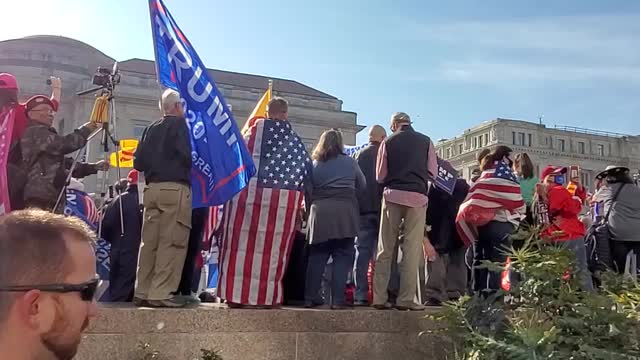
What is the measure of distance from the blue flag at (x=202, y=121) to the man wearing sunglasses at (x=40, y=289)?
455cm

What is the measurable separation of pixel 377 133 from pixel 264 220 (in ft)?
7.12

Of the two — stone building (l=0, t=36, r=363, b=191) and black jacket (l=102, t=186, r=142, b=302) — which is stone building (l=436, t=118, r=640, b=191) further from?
black jacket (l=102, t=186, r=142, b=302)

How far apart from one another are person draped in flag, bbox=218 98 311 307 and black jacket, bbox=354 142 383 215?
1.16m

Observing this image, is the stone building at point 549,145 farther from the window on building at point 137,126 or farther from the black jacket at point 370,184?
the black jacket at point 370,184

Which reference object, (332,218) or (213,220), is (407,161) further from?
(213,220)

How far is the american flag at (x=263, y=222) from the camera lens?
6.75 meters

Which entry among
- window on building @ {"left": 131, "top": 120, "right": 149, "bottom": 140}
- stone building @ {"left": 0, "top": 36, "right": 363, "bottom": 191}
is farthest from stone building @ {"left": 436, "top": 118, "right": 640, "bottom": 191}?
window on building @ {"left": 131, "top": 120, "right": 149, "bottom": 140}

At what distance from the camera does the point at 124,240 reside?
8.02 meters

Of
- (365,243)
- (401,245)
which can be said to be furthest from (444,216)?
(401,245)

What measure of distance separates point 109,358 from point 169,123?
2136mm

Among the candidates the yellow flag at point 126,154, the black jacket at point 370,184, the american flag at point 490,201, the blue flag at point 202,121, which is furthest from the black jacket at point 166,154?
the yellow flag at point 126,154

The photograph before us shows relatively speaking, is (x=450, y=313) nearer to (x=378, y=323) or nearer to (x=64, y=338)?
(x=378, y=323)

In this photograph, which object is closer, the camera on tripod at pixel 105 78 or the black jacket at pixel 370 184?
the camera on tripod at pixel 105 78

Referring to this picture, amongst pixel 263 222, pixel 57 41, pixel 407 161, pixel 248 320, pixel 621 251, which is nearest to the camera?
pixel 248 320
